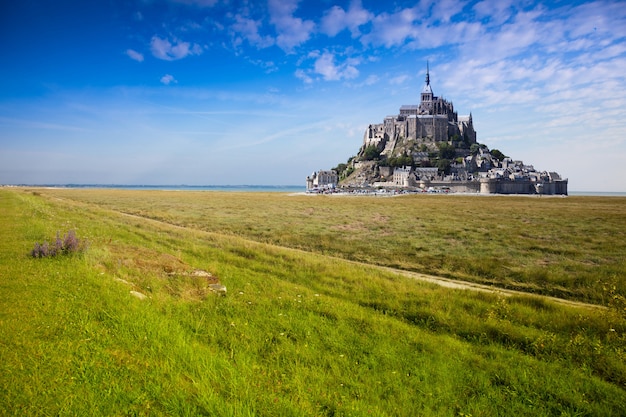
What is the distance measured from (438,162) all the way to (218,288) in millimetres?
169713

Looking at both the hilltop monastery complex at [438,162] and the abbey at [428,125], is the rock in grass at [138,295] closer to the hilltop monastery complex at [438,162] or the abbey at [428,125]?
the hilltop monastery complex at [438,162]

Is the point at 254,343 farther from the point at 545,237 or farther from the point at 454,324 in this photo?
the point at 545,237

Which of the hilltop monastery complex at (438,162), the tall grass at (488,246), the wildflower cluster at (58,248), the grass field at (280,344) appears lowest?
the tall grass at (488,246)

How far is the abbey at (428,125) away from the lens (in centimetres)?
18325

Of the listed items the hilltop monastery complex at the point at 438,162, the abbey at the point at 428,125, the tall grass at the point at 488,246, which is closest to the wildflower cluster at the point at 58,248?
the tall grass at the point at 488,246

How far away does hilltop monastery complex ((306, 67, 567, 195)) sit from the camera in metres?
151

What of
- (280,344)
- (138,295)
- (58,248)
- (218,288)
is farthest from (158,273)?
(280,344)

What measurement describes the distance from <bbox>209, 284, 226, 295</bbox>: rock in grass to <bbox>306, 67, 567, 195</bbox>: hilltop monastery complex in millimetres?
147045

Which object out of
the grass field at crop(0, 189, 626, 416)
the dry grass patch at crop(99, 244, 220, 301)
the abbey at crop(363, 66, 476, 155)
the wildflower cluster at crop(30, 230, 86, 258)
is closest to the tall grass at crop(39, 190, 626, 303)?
the grass field at crop(0, 189, 626, 416)

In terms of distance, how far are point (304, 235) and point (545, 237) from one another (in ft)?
70.3

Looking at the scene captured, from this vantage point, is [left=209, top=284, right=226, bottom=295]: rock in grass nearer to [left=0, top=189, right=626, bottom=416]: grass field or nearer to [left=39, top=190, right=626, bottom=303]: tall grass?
[left=0, top=189, right=626, bottom=416]: grass field

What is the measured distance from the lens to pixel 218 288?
11.0m

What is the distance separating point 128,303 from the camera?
25.9ft

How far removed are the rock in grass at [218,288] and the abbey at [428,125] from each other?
185 m
